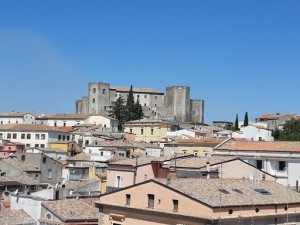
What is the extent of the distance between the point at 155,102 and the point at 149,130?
52.0m

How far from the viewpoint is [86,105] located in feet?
456

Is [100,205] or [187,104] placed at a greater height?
[187,104]

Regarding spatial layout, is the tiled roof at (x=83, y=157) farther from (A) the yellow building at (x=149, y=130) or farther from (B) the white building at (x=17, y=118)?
(B) the white building at (x=17, y=118)

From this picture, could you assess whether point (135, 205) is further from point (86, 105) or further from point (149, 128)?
point (86, 105)

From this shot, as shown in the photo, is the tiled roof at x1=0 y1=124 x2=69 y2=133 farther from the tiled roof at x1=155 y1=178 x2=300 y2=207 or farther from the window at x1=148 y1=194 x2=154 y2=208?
the window at x1=148 y1=194 x2=154 y2=208

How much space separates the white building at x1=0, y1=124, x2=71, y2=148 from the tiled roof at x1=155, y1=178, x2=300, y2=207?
57.5 meters

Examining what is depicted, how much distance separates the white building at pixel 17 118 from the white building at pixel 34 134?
18011mm

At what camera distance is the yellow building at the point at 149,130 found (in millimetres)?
90438

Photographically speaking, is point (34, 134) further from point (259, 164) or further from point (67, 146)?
point (259, 164)

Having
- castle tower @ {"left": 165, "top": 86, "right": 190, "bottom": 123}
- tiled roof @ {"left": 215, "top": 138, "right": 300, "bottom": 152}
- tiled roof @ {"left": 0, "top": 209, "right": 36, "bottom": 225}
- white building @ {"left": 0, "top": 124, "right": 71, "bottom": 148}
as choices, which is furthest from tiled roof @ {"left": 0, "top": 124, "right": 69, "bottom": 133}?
castle tower @ {"left": 165, "top": 86, "right": 190, "bottom": 123}

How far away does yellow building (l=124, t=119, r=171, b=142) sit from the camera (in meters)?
90.4

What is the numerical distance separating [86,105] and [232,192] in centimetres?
11813

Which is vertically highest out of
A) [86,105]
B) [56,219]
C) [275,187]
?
[86,105]

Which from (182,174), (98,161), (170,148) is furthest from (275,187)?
(170,148)
